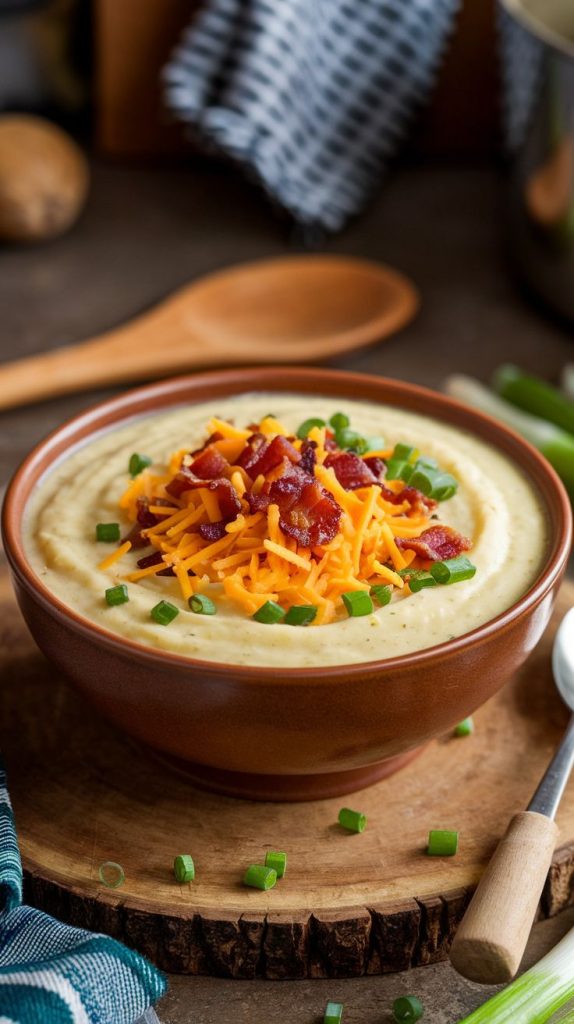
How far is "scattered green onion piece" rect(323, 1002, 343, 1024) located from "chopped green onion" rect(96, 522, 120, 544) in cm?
97

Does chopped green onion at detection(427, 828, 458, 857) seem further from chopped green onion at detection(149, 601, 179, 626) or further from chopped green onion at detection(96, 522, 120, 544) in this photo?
chopped green onion at detection(96, 522, 120, 544)

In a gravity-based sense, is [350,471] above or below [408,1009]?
above

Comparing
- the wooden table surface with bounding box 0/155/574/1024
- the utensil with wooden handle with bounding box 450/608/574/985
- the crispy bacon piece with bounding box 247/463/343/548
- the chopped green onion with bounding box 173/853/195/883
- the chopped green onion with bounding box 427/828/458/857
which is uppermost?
the crispy bacon piece with bounding box 247/463/343/548

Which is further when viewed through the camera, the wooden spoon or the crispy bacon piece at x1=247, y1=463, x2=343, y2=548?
the wooden spoon

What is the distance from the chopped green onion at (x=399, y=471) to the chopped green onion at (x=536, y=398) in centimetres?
136

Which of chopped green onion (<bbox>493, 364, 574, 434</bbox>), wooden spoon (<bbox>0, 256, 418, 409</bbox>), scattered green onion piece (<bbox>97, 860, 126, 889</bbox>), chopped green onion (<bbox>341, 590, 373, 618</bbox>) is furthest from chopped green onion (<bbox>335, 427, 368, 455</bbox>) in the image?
wooden spoon (<bbox>0, 256, 418, 409</bbox>)

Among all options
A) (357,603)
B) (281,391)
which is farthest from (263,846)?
(281,391)

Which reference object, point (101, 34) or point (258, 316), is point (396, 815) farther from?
point (101, 34)

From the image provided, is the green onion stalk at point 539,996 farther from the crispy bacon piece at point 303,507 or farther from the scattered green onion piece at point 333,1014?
the crispy bacon piece at point 303,507

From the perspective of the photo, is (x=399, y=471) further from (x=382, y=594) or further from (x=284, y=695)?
(x=284, y=695)

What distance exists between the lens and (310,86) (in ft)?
16.8

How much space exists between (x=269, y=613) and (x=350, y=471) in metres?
0.43

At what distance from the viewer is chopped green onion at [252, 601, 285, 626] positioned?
2.27m

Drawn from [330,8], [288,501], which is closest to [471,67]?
[330,8]
